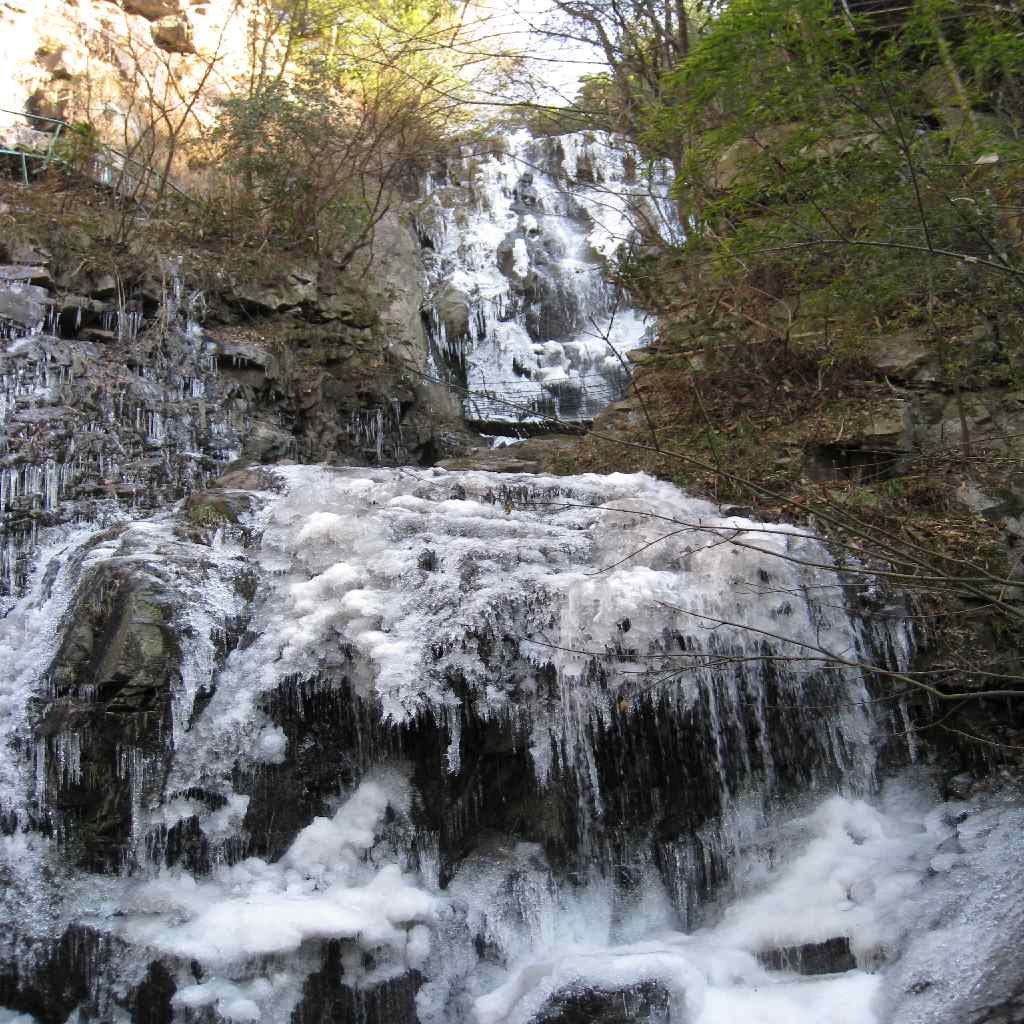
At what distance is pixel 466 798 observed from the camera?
14.6 feet

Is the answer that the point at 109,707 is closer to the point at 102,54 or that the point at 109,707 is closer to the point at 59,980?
the point at 59,980

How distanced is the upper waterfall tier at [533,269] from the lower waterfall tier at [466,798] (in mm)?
5704

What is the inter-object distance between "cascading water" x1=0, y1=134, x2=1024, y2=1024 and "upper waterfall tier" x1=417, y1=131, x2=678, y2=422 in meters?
5.59

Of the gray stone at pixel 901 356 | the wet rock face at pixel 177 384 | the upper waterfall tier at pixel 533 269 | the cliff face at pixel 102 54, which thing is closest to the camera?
the gray stone at pixel 901 356

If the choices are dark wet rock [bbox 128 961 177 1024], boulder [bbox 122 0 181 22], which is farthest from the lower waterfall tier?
boulder [bbox 122 0 181 22]

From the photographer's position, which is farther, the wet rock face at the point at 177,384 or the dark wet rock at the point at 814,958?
the wet rock face at the point at 177,384

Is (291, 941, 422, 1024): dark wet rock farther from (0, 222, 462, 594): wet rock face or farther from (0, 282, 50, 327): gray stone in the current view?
(0, 282, 50, 327): gray stone

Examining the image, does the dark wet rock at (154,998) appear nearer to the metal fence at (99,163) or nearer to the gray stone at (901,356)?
the gray stone at (901,356)

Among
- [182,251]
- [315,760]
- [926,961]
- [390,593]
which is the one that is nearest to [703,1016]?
[926,961]

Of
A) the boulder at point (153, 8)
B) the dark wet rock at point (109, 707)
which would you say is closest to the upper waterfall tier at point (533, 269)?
the boulder at point (153, 8)

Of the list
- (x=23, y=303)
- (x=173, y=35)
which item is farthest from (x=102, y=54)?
(x=23, y=303)

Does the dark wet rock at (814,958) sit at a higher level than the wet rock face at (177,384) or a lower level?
lower

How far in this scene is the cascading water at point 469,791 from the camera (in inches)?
141

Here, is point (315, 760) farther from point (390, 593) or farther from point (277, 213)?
point (277, 213)
